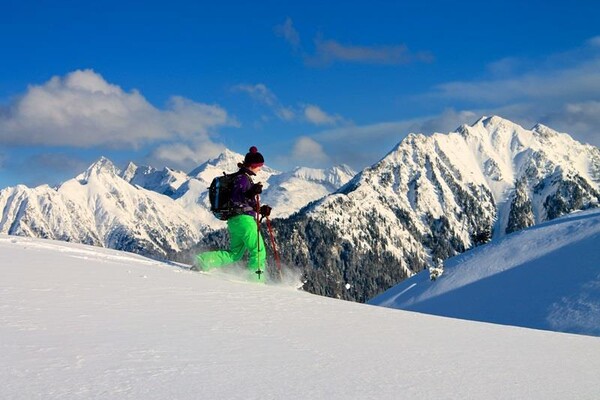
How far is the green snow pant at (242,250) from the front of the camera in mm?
13398

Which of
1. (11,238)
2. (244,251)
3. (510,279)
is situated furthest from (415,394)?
(510,279)

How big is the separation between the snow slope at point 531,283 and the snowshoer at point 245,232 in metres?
8.88

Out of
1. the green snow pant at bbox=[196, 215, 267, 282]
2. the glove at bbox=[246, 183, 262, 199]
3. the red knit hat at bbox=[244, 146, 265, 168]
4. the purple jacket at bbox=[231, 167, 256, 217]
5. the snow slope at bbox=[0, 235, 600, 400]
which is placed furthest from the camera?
the red knit hat at bbox=[244, 146, 265, 168]

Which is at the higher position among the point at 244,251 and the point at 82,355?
the point at 244,251

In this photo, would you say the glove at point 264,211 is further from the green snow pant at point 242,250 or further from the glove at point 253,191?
the glove at point 253,191

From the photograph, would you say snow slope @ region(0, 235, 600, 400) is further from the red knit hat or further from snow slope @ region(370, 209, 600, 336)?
snow slope @ region(370, 209, 600, 336)

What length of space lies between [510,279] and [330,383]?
19.4 m

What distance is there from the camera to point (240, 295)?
864 centimetres

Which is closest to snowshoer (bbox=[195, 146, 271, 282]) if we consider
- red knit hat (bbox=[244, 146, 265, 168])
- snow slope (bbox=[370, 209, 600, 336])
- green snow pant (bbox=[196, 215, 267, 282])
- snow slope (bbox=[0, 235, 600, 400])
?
green snow pant (bbox=[196, 215, 267, 282])

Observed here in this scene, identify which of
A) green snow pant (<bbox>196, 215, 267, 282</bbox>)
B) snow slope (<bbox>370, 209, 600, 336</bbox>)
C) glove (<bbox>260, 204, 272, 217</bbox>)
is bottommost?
snow slope (<bbox>370, 209, 600, 336</bbox>)

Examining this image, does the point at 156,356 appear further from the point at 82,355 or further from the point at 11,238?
the point at 11,238

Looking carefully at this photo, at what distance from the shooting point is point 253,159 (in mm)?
14352

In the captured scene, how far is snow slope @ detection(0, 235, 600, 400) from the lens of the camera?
421 centimetres

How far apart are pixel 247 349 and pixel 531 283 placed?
17524 millimetres
